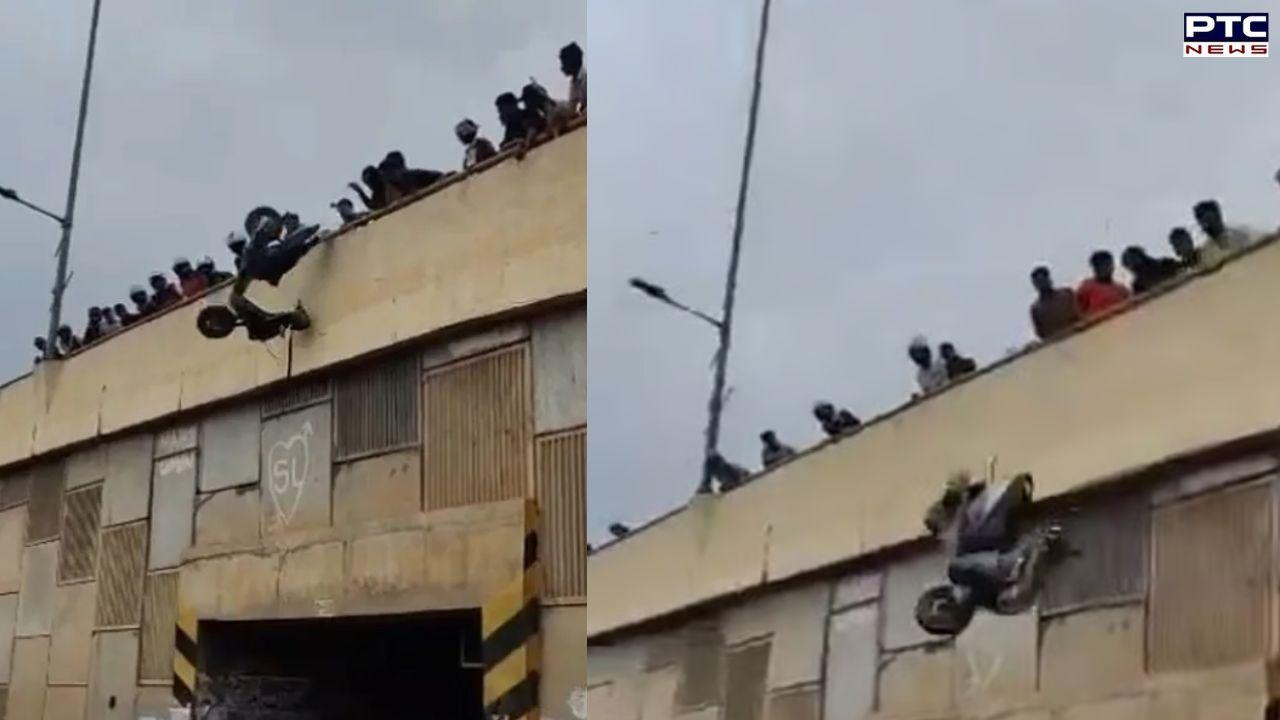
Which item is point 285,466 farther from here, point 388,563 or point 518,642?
point 518,642

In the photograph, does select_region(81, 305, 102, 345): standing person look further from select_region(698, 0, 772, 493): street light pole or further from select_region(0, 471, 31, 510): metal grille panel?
select_region(698, 0, 772, 493): street light pole

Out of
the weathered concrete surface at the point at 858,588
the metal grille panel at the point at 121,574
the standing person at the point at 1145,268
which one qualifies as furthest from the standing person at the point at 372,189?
the metal grille panel at the point at 121,574

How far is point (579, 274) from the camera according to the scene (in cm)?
193

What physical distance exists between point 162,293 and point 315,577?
0.68 metres

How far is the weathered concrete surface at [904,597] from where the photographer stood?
4.14 feet

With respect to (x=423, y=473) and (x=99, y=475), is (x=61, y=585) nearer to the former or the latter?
(x=99, y=475)

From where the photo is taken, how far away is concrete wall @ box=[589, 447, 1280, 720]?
1117mm

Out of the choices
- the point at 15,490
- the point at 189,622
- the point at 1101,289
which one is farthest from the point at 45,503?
the point at 1101,289

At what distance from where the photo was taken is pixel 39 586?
412cm

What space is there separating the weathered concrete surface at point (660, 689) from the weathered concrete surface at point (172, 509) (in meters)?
2.73

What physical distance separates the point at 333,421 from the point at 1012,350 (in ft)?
7.56

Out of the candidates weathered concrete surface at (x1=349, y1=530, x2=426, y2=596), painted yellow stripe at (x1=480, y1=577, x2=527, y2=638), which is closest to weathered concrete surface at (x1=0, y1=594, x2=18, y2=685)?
weathered concrete surface at (x1=349, y1=530, x2=426, y2=596)

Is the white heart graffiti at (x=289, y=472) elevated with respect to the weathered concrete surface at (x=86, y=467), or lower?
lower

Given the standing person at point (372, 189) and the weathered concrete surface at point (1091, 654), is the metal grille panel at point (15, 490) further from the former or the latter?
the weathered concrete surface at point (1091, 654)
